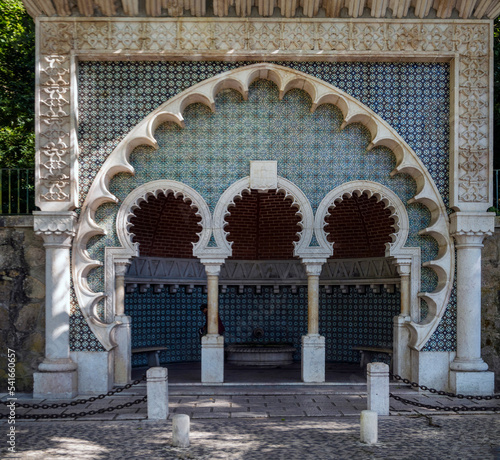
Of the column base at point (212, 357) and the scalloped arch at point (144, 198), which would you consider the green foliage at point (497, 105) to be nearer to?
the scalloped arch at point (144, 198)

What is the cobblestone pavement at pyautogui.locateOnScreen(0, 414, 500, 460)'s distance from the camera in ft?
21.0

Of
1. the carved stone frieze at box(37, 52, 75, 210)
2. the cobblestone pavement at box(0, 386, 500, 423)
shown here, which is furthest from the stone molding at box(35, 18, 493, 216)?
the cobblestone pavement at box(0, 386, 500, 423)

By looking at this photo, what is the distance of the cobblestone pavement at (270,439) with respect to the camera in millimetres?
6410

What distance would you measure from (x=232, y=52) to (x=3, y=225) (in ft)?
15.1

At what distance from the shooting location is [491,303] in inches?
392

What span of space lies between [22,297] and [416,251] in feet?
21.2

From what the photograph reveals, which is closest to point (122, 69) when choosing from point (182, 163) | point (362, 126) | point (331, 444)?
point (182, 163)

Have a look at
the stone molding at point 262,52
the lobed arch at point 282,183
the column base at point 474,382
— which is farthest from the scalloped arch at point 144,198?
the column base at point 474,382

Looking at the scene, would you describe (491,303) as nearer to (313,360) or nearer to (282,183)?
(313,360)

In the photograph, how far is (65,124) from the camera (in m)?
9.59

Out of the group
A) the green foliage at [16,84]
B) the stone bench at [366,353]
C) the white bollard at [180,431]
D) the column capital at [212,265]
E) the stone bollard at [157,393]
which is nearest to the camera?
the white bollard at [180,431]

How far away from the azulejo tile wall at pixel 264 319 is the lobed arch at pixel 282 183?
8.30 feet

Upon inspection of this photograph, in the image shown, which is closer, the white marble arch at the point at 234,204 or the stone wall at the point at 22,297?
the stone wall at the point at 22,297

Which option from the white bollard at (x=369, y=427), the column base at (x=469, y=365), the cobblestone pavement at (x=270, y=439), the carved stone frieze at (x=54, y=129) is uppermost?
the carved stone frieze at (x=54, y=129)
